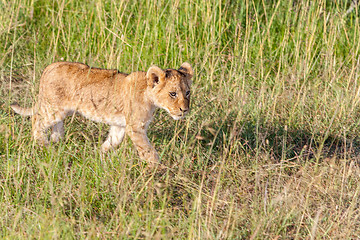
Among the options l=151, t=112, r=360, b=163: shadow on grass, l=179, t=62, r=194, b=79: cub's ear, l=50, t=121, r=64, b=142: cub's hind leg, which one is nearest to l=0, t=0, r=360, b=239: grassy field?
l=151, t=112, r=360, b=163: shadow on grass

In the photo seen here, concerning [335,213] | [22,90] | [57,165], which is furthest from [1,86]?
[335,213]

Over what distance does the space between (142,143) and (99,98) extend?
0.65 metres

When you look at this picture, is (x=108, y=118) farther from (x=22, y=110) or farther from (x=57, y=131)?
(x=22, y=110)

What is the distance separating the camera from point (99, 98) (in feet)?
15.6

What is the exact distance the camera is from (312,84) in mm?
6109

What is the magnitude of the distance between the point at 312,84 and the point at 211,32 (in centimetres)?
133

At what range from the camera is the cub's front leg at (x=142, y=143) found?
436cm

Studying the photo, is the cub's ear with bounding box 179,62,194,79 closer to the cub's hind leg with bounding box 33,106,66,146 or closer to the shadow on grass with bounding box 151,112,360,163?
the shadow on grass with bounding box 151,112,360,163

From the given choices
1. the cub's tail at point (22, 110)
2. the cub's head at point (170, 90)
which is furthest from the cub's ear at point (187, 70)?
the cub's tail at point (22, 110)

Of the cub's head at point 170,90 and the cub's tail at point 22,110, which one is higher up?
the cub's head at point 170,90

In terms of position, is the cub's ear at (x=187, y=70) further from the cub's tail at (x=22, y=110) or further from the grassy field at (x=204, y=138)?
the cub's tail at (x=22, y=110)

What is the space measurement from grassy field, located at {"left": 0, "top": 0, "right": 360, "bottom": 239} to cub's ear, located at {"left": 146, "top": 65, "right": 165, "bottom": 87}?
0.16 m

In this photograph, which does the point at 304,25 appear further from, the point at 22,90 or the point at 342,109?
the point at 22,90

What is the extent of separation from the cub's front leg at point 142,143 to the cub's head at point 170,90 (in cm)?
29
